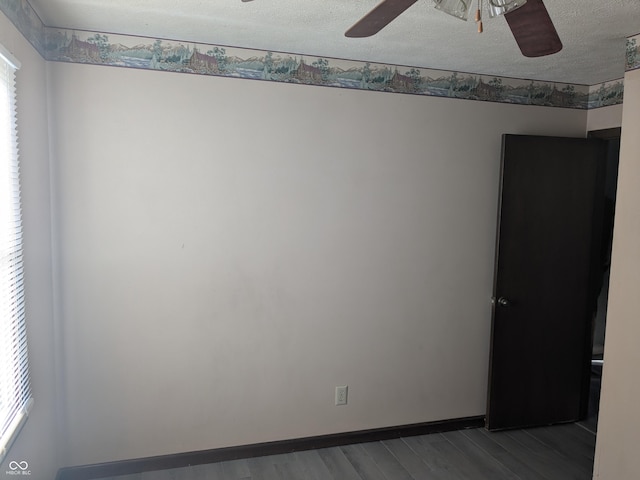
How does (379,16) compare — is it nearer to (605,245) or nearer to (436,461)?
(436,461)

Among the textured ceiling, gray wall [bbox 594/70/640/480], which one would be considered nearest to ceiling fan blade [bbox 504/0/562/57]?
the textured ceiling

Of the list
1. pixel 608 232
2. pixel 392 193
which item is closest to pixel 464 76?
pixel 392 193

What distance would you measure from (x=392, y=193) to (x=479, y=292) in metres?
0.94

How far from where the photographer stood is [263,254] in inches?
111

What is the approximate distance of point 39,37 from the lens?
227cm

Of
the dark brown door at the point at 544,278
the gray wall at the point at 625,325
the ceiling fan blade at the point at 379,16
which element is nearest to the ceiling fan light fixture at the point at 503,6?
the ceiling fan blade at the point at 379,16

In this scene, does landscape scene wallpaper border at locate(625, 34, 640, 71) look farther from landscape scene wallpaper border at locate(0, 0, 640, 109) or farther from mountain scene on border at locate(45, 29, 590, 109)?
mountain scene on border at locate(45, 29, 590, 109)

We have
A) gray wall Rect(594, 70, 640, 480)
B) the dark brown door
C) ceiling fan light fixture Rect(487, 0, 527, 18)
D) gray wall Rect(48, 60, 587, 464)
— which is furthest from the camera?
the dark brown door

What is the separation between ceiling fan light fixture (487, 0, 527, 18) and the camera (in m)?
1.31

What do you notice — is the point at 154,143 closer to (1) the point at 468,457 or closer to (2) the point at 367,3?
(2) the point at 367,3

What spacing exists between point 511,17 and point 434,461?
2480 millimetres

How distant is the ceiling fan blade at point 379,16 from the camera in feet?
4.39

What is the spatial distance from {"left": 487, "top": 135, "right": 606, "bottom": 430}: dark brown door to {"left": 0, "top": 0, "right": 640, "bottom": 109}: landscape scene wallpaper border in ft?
1.20

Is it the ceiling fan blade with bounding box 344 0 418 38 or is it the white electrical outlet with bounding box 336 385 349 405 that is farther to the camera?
the white electrical outlet with bounding box 336 385 349 405
